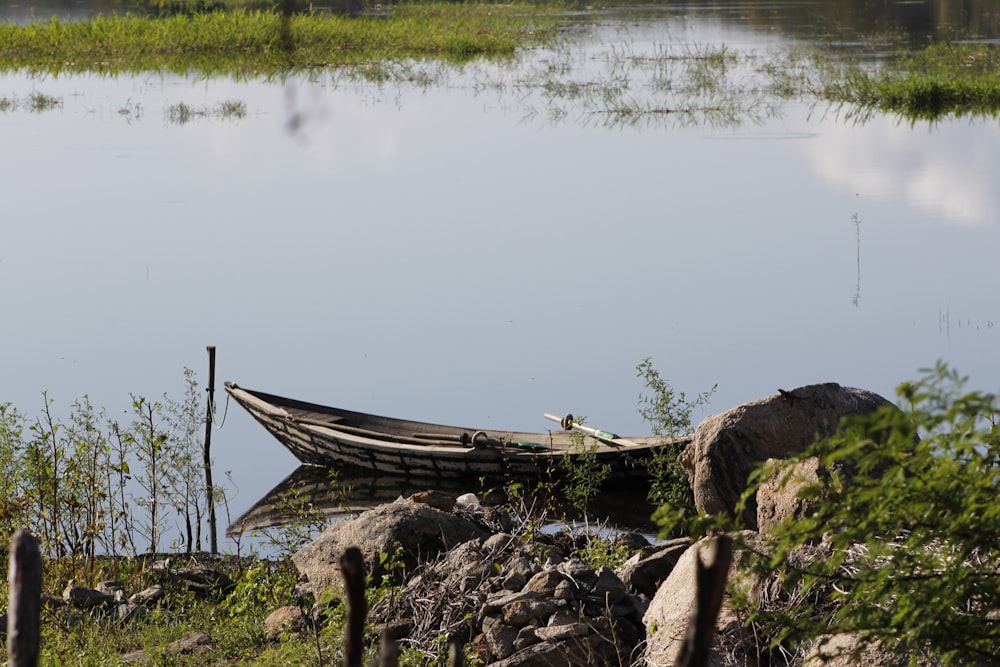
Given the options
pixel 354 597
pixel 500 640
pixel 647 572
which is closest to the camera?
pixel 354 597

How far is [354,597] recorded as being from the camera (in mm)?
2547

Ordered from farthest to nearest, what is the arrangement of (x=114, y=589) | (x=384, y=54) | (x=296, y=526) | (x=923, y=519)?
(x=384, y=54) → (x=296, y=526) → (x=114, y=589) → (x=923, y=519)

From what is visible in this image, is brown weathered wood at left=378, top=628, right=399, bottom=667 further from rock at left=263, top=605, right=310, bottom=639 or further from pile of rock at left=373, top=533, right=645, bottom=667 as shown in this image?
rock at left=263, top=605, right=310, bottom=639

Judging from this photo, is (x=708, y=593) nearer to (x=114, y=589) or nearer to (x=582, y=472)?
(x=114, y=589)

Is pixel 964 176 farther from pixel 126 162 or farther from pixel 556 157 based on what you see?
pixel 126 162

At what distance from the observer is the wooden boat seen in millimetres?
11062

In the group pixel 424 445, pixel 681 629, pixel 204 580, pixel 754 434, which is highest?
pixel 754 434

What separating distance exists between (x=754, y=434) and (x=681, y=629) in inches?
95.5

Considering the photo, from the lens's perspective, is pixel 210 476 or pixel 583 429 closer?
pixel 583 429

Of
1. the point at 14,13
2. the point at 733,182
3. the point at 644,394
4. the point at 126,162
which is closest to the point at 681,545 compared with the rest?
the point at 644,394

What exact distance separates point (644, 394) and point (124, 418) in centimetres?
488

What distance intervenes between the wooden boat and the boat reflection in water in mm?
110

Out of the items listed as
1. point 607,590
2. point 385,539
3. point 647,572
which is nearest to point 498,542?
point 385,539

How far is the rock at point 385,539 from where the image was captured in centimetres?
763
